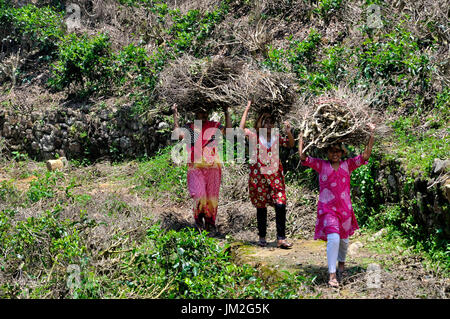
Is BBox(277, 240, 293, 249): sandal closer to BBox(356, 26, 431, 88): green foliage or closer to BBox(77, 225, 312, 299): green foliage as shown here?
BBox(77, 225, 312, 299): green foliage

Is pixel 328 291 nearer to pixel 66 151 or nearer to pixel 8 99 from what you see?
pixel 66 151

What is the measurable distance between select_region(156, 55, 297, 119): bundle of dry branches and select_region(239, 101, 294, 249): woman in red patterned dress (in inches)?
6.2

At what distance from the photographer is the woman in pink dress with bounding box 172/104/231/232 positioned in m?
5.45

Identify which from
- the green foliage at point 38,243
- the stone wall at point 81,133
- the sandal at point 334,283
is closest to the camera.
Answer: the sandal at point 334,283

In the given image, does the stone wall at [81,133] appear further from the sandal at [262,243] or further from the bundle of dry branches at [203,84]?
the sandal at [262,243]

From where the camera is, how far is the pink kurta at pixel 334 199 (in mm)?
A: 4016

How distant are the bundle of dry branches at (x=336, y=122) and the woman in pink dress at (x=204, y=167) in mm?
1591

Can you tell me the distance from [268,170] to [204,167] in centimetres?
95

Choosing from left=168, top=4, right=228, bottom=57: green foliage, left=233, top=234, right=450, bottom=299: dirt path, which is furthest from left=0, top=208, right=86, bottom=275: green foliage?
left=168, top=4, right=228, bottom=57: green foliage

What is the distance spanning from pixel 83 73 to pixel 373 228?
Answer: 7.11 meters

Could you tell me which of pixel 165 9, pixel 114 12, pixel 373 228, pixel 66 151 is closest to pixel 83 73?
pixel 66 151

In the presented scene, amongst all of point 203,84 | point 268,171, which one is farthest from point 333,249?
point 203,84

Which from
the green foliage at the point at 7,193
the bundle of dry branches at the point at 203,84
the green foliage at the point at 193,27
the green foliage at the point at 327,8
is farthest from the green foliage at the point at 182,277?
the green foliage at the point at 327,8
